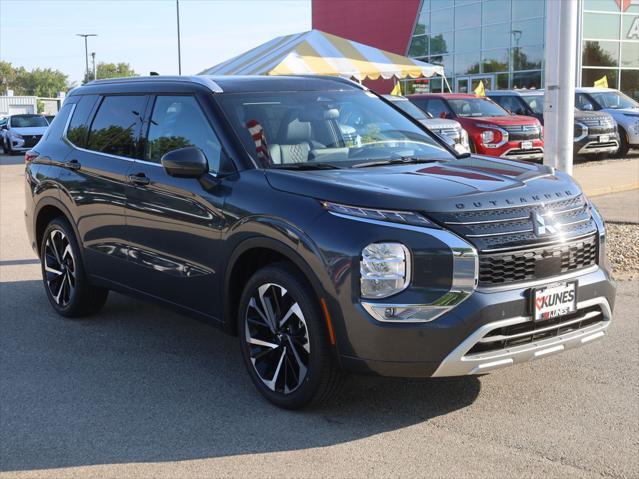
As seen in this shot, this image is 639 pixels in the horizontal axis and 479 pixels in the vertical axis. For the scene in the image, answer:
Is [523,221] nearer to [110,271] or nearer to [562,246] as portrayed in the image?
[562,246]

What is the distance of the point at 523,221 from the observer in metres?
4.20

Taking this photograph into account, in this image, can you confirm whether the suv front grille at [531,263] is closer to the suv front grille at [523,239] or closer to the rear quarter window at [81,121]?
the suv front grille at [523,239]

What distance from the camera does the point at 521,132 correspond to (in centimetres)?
1706

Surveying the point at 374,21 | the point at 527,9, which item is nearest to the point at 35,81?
the point at 374,21

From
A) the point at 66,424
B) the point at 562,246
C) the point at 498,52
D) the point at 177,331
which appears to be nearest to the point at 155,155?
the point at 177,331

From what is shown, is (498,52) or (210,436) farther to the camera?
(498,52)

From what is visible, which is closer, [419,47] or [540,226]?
[540,226]

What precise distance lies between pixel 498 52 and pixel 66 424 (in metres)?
33.1

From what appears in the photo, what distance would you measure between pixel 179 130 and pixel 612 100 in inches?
744

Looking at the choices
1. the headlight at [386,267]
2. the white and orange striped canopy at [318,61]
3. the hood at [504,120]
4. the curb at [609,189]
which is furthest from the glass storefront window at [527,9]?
the headlight at [386,267]

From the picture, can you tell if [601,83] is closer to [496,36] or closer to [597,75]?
[597,75]

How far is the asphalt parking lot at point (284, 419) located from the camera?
3879 mm

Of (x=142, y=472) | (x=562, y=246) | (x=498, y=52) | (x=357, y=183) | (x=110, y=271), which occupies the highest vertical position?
(x=498, y=52)

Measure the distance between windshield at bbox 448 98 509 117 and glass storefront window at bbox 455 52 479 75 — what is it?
1858cm
